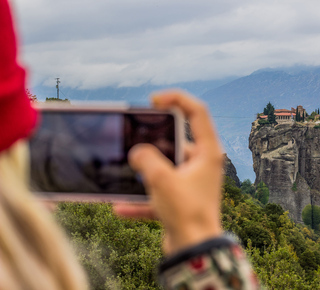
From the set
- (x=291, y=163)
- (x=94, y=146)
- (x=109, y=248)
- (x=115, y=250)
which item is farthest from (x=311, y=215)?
(x=94, y=146)

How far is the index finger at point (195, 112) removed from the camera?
1.29 metres

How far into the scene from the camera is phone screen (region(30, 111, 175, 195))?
1.57 meters

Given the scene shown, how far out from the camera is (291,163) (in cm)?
7875

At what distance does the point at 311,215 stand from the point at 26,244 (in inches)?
3323

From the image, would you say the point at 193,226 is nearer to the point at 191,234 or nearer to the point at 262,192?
the point at 191,234

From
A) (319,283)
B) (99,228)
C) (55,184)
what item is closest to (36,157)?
(55,184)

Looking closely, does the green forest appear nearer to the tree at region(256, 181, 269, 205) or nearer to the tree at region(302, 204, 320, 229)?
the tree at region(256, 181, 269, 205)

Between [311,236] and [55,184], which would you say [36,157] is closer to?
[55,184]

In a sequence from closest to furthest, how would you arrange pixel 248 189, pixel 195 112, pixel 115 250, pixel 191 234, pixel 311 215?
pixel 191 234, pixel 195 112, pixel 115 250, pixel 311 215, pixel 248 189

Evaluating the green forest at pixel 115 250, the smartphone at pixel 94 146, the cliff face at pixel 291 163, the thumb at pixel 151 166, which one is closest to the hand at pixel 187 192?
the thumb at pixel 151 166

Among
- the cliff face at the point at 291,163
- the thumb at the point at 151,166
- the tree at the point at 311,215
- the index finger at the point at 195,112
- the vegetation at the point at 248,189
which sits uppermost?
the index finger at the point at 195,112

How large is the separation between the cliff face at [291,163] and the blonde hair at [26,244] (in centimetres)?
8039

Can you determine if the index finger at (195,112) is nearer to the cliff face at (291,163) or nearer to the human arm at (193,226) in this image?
the human arm at (193,226)

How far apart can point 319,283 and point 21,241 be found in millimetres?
35115
